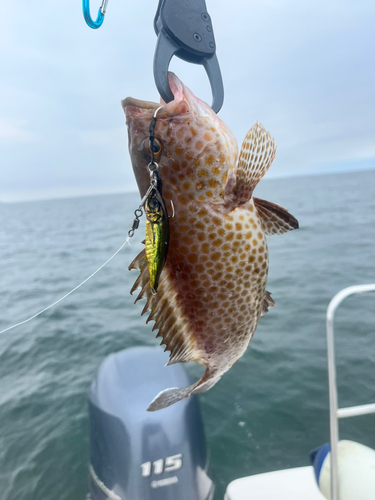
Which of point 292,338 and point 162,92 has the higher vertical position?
point 162,92

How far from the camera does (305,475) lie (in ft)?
9.84

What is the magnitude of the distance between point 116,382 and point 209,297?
2489 mm

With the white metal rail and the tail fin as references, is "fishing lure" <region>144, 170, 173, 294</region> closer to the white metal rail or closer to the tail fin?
the tail fin

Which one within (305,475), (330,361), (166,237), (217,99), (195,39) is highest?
(195,39)

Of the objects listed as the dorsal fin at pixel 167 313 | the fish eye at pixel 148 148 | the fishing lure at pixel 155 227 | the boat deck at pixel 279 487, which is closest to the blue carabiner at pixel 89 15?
the fish eye at pixel 148 148

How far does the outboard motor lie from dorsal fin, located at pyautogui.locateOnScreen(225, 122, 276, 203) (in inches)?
103

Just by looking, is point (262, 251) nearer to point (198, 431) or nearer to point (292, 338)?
point (198, 431)

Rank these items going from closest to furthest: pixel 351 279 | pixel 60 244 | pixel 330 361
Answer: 1. pixel 330 361
2. pixel 351 279
3. pixel 60 244

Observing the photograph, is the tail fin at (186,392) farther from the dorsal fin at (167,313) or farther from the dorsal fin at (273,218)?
the dorsal fin at (273,218)

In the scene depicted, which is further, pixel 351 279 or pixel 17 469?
pixel 351 279

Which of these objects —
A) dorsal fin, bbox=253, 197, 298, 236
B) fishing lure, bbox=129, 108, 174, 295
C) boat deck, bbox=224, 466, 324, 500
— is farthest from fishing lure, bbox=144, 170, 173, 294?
boat deck, bbox=224, 466, 324, 500

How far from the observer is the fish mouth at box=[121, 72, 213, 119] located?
5.30 ft

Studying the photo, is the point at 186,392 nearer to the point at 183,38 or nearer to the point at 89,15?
the point at 183,38

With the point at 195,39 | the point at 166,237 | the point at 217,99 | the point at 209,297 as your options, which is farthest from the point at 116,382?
the point at 195,39
